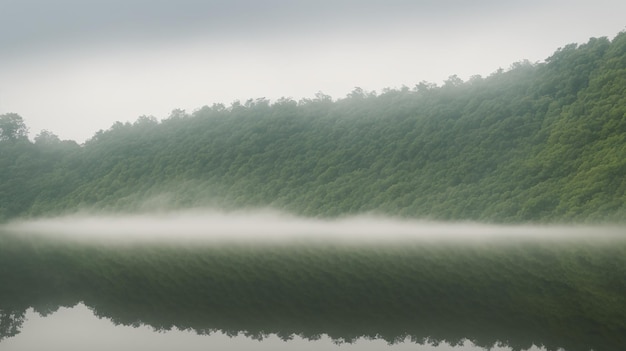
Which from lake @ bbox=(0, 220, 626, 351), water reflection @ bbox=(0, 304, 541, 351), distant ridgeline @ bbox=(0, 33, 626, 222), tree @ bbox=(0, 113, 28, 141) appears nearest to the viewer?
water reflection @ bbox=(0, 304, 541, 351)

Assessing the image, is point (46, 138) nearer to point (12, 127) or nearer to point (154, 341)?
point (12, 127)

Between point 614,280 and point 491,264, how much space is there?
6176 millimetres

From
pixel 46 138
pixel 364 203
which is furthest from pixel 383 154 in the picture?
pixel 46 138

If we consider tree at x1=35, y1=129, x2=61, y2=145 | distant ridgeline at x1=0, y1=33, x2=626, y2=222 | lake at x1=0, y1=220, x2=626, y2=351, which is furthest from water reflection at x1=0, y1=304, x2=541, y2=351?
tree at x1=35, y1=129, x2=61, y2=145

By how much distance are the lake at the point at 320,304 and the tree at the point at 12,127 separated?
121m

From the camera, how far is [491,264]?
26.4m

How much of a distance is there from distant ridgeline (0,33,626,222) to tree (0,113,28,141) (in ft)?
0.87

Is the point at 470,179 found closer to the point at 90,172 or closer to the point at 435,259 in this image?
the point at 435,259

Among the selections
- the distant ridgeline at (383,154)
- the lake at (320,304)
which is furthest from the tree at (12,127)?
the lake at (320,304)

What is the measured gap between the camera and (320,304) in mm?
17578

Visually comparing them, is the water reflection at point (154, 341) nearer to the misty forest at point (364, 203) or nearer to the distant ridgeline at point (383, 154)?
→ the misty forest at point (364, 203)

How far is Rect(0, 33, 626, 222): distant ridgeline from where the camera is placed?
257 ft

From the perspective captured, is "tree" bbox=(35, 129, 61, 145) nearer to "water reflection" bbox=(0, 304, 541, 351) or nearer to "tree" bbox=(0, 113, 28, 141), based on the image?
"tree" bbox=(0, 113, 28, 141)

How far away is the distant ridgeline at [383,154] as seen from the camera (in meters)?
78.4
